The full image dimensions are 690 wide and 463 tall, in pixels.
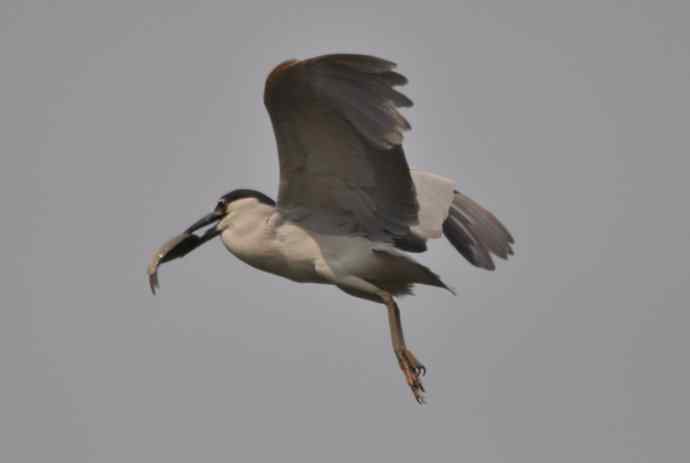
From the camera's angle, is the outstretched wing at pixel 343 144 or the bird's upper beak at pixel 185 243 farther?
the bird's upper beak at pixel 185 243

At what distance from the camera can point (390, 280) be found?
38.7 feet

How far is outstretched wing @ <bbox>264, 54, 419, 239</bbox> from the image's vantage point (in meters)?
10.5

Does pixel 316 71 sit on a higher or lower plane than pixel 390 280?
higher

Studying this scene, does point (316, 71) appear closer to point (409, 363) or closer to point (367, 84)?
point (367, 84)

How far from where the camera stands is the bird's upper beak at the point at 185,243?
484 inches

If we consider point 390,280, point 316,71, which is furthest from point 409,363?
point 316,71

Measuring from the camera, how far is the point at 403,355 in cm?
1148

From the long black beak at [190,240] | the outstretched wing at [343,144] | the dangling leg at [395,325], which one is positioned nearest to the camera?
the outstretched wing at [343,144]

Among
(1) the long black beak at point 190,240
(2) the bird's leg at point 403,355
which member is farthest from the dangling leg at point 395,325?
(1) the long black beak at point 190,240

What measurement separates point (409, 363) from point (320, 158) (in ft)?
4.94

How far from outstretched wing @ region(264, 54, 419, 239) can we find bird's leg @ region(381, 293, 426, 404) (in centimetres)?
55

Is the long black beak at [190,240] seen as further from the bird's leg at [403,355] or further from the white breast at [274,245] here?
the bird's leg at [403,355]

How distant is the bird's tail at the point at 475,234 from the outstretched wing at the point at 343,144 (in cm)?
128

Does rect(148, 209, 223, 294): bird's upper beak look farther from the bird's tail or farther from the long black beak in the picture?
the bird's tail
